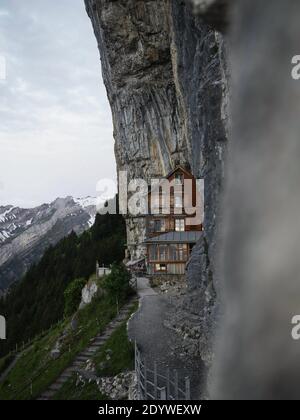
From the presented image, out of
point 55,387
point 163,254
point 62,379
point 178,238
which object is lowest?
point 55,387

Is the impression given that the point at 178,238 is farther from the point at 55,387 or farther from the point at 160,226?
the point at 55,387

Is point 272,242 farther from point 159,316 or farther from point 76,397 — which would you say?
point 159,316

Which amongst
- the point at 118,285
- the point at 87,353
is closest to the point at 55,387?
the point at 87,353

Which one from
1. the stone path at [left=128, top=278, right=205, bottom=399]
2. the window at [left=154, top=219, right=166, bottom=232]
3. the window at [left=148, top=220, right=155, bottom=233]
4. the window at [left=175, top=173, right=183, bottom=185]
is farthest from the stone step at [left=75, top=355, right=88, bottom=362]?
the window at [left=175, top=173, right=183, bottom=185]

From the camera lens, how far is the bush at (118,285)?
1443 inches

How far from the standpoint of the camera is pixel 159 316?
30516mm

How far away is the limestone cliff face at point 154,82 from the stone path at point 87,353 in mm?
7276

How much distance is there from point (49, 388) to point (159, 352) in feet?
30.7

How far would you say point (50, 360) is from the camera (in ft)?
118

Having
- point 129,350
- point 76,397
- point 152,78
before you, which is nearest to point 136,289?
point 129,350

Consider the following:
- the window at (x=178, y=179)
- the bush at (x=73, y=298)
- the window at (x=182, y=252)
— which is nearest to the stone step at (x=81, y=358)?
the window at (x=182, y=252)

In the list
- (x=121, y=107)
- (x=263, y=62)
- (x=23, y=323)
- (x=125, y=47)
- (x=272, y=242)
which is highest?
(x=125, y=47)

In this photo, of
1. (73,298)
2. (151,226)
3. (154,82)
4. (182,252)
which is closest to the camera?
(182,252)

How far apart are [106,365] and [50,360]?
10.2 m
